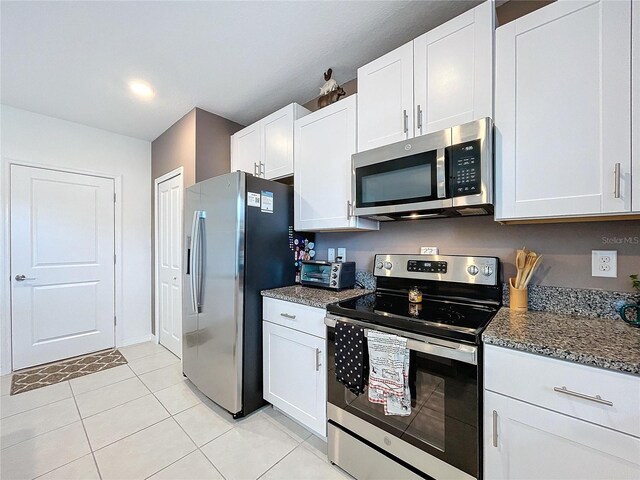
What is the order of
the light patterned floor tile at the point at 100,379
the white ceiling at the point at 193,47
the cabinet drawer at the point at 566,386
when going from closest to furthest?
the cabinet drawer at the point at 566,386
the white ceiling at the point at 193,47
the light patterned floor tile at the point at 100,379

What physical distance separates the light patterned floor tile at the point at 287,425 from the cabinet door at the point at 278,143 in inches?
73.7

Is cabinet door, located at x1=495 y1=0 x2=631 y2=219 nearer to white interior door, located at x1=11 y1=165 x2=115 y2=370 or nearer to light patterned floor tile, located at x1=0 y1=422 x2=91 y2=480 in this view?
light patterned floor tile, located at x1=0 y1=422 x2=91 y2=480

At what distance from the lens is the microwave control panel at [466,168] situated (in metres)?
1.27

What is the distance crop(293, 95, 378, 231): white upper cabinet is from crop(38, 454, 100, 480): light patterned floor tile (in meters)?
1.89

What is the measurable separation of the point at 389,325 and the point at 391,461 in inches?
25.7

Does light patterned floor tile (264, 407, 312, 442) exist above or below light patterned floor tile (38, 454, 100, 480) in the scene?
below

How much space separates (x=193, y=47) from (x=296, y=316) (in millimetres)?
1992

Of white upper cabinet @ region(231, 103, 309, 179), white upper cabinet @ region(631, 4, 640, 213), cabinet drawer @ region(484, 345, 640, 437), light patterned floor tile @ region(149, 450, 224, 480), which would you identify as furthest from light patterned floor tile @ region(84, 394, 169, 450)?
white upper cabinet @ region(631, 4, 640, 213)

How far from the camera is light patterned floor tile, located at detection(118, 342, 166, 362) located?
304 centimetres

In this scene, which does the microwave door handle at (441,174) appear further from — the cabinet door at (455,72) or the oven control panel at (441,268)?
the oven control panel at (441,268)

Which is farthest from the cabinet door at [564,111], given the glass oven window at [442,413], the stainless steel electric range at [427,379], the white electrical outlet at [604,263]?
the glass oven window at [442,413]

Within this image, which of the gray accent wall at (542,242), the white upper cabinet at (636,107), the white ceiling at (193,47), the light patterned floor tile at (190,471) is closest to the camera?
the white upper cabinet at (636,107)

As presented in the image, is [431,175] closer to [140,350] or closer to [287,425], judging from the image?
[287,425]

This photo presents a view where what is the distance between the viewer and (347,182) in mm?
1854
